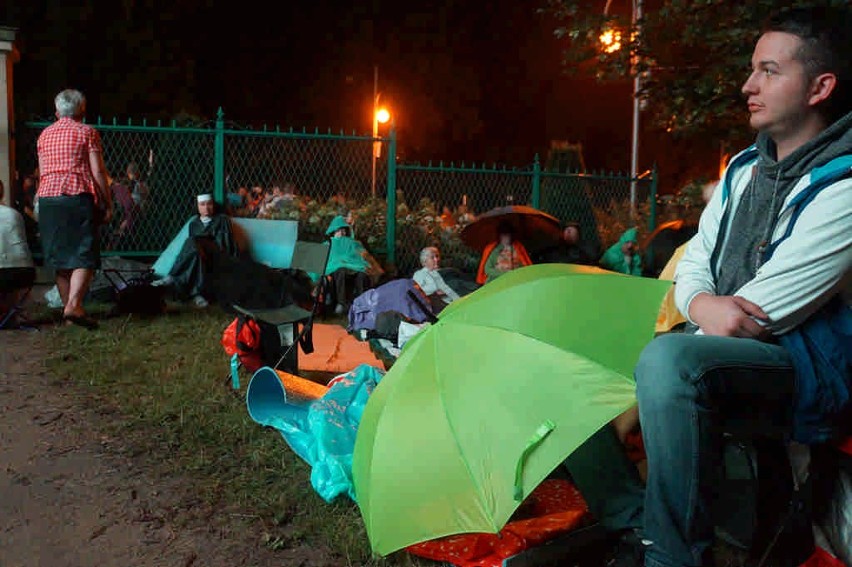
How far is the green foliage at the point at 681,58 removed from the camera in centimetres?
900

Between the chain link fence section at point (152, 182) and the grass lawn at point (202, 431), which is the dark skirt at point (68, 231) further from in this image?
the chain link fence section at point (152, 182)

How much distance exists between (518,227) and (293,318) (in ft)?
17.1

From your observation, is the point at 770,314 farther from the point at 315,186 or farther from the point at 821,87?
the point at 315,186

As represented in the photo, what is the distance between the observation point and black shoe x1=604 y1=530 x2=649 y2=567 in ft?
8.51

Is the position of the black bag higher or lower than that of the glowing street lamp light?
Answer: lower

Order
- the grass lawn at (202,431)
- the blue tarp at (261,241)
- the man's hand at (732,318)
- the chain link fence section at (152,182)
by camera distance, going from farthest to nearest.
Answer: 1. the chain link fence section at (152,182)
2. the blue tarp at (261,241)
3. the grass lawn at (202,431)
4. the man's hand at (732,318)

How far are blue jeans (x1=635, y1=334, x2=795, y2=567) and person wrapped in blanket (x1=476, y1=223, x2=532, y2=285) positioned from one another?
24.0 feet

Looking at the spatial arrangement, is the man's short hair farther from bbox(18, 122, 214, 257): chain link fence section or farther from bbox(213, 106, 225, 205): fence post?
bbox(18, 122, 214, 257): chain link fence section

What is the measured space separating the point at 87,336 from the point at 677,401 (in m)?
5.89

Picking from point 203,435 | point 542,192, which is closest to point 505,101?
point 542,192

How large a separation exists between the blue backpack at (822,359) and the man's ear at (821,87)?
20 centimetres

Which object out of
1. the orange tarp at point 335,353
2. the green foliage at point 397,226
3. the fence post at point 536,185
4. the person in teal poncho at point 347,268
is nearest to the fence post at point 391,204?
the green foliage at point 397,226

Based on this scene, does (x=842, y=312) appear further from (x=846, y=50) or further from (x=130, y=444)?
(x=130, y=444)

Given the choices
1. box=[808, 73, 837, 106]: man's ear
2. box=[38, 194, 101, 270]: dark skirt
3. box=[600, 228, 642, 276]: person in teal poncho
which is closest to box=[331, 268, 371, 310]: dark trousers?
box=[38, 194, 101, 270]: dark skirt
